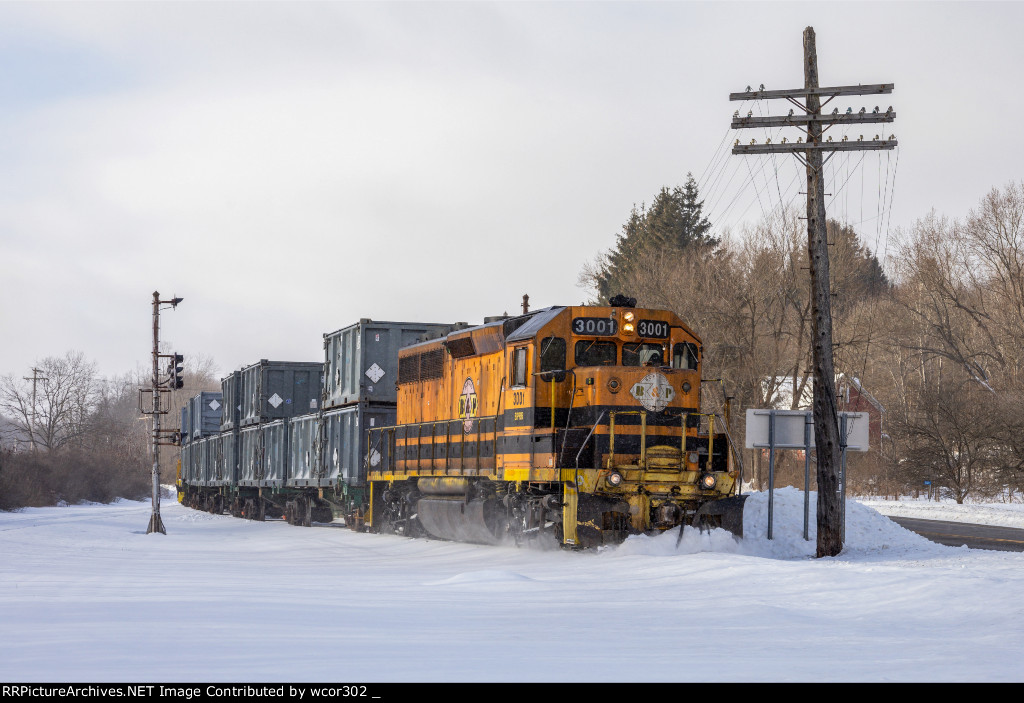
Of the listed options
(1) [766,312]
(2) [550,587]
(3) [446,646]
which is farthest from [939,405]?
(3) [446,646]

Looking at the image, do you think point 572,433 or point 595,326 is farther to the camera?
point 595,326

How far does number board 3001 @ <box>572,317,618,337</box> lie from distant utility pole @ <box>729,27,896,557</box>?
373 centimetres

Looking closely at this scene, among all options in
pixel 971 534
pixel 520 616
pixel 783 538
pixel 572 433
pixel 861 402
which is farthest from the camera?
pixel 861 402

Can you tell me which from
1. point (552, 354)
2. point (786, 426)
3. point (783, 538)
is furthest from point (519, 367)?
point (783, 538)

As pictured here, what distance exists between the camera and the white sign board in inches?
824

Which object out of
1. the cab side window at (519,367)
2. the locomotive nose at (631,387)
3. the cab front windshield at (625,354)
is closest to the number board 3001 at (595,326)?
the cab front windshield at (625,354)

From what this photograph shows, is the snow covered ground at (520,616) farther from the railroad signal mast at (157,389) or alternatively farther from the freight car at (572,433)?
the railroad signal mast at (157,389)

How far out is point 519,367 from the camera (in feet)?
64.2

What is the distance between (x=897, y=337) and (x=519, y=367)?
41324 mm

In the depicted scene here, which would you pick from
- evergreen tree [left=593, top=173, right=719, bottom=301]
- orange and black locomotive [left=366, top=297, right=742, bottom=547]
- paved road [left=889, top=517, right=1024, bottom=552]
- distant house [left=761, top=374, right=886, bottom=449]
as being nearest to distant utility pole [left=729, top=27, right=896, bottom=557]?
orange and black locomotive [left=366, top=297, right=742, bottom=547]

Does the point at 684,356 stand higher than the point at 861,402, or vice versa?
the point at 684,356

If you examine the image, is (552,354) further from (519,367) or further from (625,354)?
(625,354)

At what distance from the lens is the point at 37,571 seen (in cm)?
1631

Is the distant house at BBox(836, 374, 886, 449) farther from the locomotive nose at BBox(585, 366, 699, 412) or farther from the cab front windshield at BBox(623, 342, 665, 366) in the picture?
the locomotive nose at BBox(585, 366, 699, 412)
